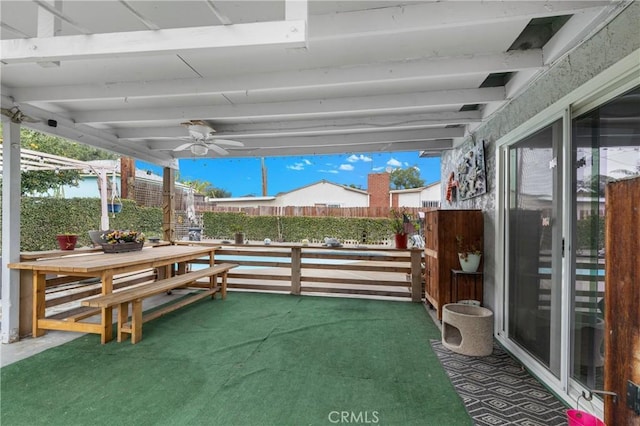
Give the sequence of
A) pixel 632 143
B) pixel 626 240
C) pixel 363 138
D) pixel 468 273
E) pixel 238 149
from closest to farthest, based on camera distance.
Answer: pixel 626 240, pixel 632 143, pixel 468 273, pixel 363 138, pixel 238 149

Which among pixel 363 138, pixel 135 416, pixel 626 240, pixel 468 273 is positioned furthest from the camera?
pixel 363 138

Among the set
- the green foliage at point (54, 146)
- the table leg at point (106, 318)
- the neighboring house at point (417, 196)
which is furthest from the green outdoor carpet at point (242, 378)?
the neighboring house at point (417, 196)

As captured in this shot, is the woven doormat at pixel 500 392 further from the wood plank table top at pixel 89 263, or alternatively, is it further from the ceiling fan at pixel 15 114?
the ceiling fan at pixel 15 114

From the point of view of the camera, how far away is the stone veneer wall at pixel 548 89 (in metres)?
1.66

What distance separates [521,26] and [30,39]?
2.77m

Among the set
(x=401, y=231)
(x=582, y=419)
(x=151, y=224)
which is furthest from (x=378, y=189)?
(x=582, y=419)

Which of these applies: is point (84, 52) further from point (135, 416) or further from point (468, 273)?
point (468, 273)

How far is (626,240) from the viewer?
127 centimetres

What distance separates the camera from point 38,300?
10.7 ft

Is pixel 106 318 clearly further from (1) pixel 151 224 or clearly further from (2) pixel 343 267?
(1) pixel 151 224

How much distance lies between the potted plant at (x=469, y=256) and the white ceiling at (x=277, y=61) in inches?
56.3

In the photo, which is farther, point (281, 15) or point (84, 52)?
point (281, 15)

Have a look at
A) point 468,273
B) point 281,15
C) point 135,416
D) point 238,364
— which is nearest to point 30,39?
point 281,15

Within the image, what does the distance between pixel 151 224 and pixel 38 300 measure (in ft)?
22.1
